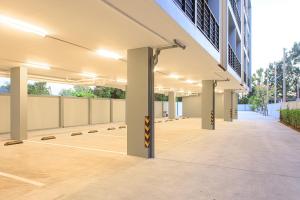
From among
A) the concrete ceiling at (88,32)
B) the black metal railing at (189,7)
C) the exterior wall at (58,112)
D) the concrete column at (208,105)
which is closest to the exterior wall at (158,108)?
the exterior wall at (58,112)

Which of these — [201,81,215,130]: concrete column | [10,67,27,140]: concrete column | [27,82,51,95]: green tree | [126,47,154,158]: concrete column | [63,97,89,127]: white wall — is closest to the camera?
[126,47,154,158]: concrete column

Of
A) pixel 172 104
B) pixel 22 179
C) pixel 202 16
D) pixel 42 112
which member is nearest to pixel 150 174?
pixel 22 179

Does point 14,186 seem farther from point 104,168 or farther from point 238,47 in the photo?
point 238,47

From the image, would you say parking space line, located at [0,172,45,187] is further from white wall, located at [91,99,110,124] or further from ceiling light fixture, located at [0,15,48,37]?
white wall, located at [91,99,110,124]

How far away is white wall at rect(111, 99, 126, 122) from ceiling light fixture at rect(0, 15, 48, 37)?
16.1 meters

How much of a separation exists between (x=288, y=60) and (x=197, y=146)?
6858 centimetres

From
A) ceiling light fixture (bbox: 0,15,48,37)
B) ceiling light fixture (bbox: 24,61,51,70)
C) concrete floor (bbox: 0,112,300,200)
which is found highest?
ceiling light fixture (bbox: 0,15,48,37)

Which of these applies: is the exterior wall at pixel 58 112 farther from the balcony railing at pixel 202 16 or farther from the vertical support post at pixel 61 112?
the balcony railing at pixel 202 16

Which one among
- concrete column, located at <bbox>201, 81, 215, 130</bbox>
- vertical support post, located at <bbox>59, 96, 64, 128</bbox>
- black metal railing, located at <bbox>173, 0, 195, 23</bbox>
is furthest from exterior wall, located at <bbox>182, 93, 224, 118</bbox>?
black metal railing, located at <bbox>173, 0, 195, 23</bbox>

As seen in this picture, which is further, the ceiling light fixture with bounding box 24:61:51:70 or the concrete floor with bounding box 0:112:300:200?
the ceiling light fixture with bounding box 24:61:51:70

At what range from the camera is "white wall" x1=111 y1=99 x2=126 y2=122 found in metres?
22.2

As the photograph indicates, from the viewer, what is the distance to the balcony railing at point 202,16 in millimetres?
6746

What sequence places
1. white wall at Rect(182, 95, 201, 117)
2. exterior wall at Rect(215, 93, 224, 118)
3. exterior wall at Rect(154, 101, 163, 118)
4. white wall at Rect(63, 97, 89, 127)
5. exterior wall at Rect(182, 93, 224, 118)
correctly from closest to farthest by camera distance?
white wall at Rect(63, 97, 89, 127), exterior wall at Rect(215, 93, 224, 118), exterior wall at Rect(182, 93, 224, 118), exterior wall at Rect(154, 101, 163, 118), white wall at Rect(182, 95, 201, 117)

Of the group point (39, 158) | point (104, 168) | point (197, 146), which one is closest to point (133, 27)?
point (104, 168)
